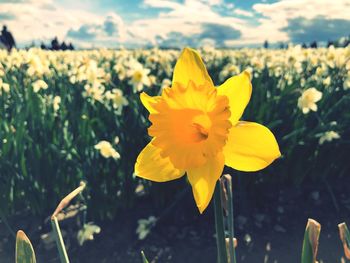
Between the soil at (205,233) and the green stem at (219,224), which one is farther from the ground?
the green stem at (219,224)

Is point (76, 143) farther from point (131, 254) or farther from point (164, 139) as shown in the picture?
point (164, 139)

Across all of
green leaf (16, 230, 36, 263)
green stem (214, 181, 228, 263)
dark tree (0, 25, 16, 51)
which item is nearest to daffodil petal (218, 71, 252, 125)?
green stem (214, 181, 228, 263)

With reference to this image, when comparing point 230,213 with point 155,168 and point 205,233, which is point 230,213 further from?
point 205,233

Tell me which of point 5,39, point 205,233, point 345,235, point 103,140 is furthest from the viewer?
point 5,39

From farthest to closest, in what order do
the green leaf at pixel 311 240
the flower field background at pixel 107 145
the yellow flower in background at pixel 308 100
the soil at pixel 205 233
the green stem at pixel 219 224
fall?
the yellow flower in background at pixel 308 100 → the flower field background at pixel 107 145 → the soil at pixel 205 233 → the green leaf at pixel 311 240 → the green stem at pixel 219 224

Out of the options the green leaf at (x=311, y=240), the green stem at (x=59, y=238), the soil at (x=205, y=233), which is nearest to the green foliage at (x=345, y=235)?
the green leaf at (x=311, y=240)

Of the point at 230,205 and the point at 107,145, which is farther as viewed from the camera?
the point at 107,145

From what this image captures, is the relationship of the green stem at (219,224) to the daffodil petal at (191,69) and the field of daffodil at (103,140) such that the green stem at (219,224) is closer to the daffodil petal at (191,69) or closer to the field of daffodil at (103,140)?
the daffodil petal at (191,69)

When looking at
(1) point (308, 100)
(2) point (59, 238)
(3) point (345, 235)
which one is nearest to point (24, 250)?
(2) point (59, 238)
